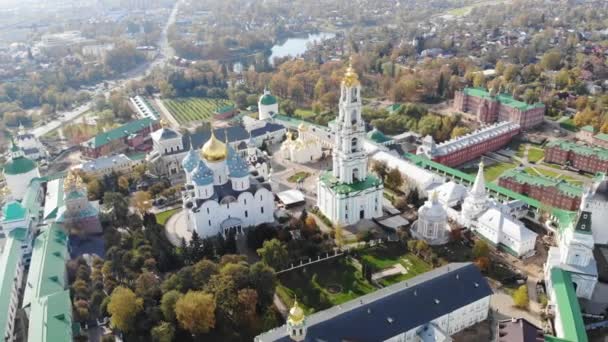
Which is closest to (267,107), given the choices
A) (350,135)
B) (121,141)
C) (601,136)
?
(121,141)

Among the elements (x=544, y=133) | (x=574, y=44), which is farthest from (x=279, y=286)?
(x=574, y=44)

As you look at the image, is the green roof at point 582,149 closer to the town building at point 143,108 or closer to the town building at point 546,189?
the town building at point 546,189

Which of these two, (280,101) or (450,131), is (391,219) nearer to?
(450,131)

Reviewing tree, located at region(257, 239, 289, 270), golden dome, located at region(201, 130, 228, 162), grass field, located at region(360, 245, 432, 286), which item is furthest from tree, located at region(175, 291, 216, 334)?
golden dome, located at region(201, 130, 228, 162)

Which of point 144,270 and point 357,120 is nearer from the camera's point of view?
point 144,270

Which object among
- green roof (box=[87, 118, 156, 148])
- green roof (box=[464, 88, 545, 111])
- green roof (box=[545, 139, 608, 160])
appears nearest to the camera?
green roof (box=[545, 139, 608, 160])

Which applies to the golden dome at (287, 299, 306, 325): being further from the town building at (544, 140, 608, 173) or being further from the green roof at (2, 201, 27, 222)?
the town building at (544, 140, 608, 173)
